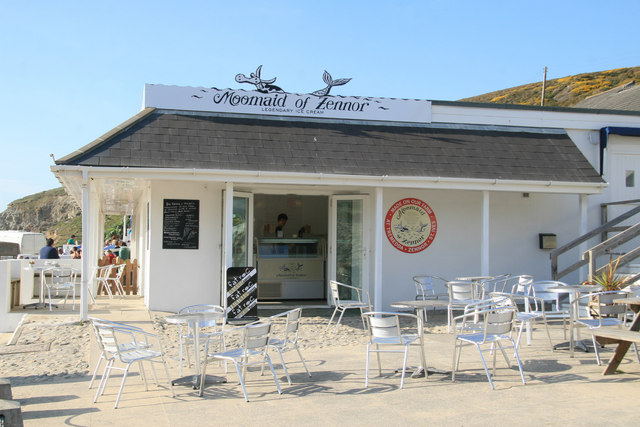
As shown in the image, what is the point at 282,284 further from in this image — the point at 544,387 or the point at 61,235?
the point at 61,235

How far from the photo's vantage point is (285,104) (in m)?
12.1

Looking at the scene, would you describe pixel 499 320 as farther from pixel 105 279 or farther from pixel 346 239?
pixel 105 279

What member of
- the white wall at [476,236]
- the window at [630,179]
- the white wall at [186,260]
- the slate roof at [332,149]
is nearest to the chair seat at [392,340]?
the slate roof at [332,149]

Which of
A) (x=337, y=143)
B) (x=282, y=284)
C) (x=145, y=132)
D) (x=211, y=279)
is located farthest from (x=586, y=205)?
(x=145, y=132)

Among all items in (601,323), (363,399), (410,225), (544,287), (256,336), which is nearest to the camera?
(363,399)

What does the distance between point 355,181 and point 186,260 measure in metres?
3.33

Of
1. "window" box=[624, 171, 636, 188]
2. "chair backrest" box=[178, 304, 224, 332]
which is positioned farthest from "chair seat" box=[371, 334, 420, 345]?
"window" box=[624, 171, 636, 188]

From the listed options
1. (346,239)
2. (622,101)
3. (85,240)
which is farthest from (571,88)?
(85,240)

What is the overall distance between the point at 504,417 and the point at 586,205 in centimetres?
793

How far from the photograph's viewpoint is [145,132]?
1075 centimetres

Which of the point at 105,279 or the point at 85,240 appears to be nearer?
the point at 85,240

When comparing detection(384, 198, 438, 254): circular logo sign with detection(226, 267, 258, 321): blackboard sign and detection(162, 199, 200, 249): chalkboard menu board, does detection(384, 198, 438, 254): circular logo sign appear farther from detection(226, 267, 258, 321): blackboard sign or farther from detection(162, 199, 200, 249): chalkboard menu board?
detection(162, 199, 200, 249): chalkboard menu board

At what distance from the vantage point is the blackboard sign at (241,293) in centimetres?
1001

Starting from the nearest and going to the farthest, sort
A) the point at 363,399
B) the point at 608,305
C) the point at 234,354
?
the point at 363,399 < the point at 234,354 < the point at 608,305
